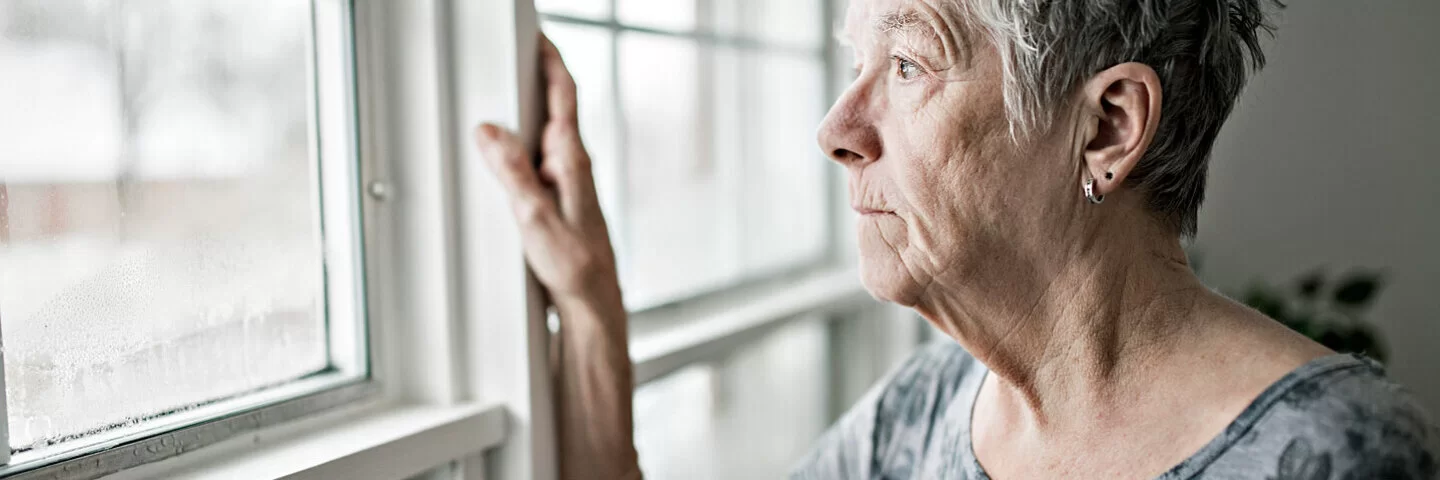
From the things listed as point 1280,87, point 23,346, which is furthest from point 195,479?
point 1280,87

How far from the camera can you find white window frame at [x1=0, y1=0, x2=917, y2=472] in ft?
3.47

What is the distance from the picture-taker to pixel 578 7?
134cm

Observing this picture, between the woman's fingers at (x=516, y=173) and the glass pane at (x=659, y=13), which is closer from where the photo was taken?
the woman's fingers at (x=516, y=173)

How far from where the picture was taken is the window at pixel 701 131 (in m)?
1.43

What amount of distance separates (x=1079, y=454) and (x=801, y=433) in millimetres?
1117

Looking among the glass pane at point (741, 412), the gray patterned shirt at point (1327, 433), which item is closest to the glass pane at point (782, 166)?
the glass pane at point (741, 412)

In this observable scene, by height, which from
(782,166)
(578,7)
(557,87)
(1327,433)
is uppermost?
(578,7)

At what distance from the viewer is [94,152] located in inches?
33.1

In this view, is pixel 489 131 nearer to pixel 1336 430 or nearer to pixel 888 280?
pixel 888 280

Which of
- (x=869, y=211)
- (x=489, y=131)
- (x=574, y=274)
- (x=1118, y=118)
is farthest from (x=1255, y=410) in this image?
(x=489, y=131)

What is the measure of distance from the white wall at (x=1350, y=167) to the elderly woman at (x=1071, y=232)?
1777 mm

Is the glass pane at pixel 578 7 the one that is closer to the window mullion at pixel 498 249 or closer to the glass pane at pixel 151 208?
the window mullion at pixel 498 249

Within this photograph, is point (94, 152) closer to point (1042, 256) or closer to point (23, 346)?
point (23, 346)

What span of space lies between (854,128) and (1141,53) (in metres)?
0.28
